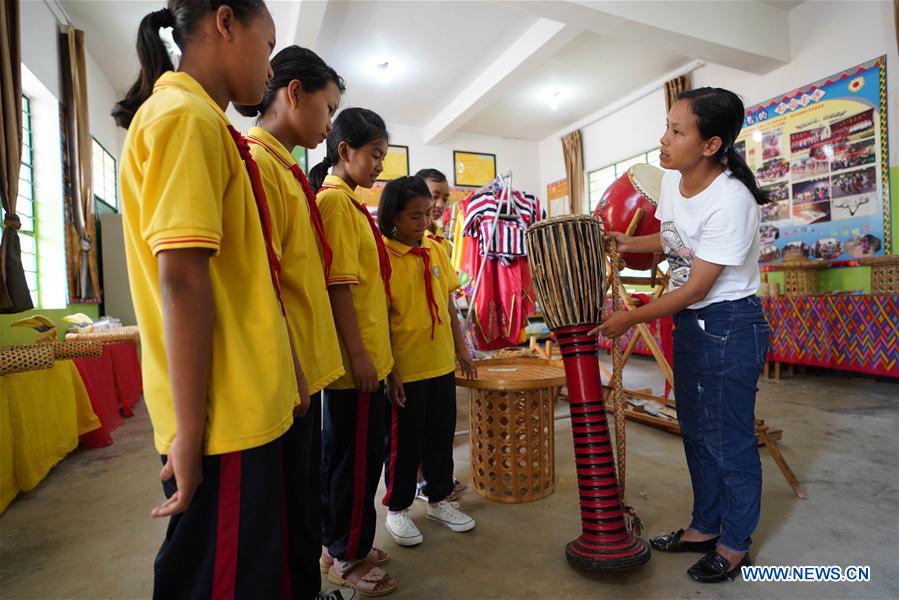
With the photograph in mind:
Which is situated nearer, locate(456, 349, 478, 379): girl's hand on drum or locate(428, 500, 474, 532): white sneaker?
locate(428, 500, 474, 532): white sneaker

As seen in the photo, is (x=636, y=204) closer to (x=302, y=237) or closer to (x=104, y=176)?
(x=302, y=237)

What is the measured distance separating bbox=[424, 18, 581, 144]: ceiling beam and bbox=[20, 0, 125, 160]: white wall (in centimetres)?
450

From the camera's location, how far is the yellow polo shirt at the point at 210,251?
67cm

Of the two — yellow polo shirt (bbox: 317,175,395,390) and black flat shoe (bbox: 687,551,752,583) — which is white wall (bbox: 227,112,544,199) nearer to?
yellow polo shirt (bbox: 317,175,395,390)

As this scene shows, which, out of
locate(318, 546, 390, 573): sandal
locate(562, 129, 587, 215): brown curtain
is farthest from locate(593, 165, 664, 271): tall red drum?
locate(562, 129, 587, 215): brown curtain

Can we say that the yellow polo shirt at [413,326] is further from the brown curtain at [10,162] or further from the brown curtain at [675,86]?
the brown curtain at [675,86]

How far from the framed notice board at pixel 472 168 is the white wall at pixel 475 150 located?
0.09 metres

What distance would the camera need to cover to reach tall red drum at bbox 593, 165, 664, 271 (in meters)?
2.32

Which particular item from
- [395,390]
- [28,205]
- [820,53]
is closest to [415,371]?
[395,390]

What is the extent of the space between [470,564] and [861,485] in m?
1.73

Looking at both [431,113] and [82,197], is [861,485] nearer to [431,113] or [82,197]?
[82,197]

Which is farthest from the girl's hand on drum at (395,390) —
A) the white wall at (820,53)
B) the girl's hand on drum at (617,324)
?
the white wall at (820,53)

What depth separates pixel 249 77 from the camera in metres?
0.87

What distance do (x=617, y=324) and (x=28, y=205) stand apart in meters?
5.03
